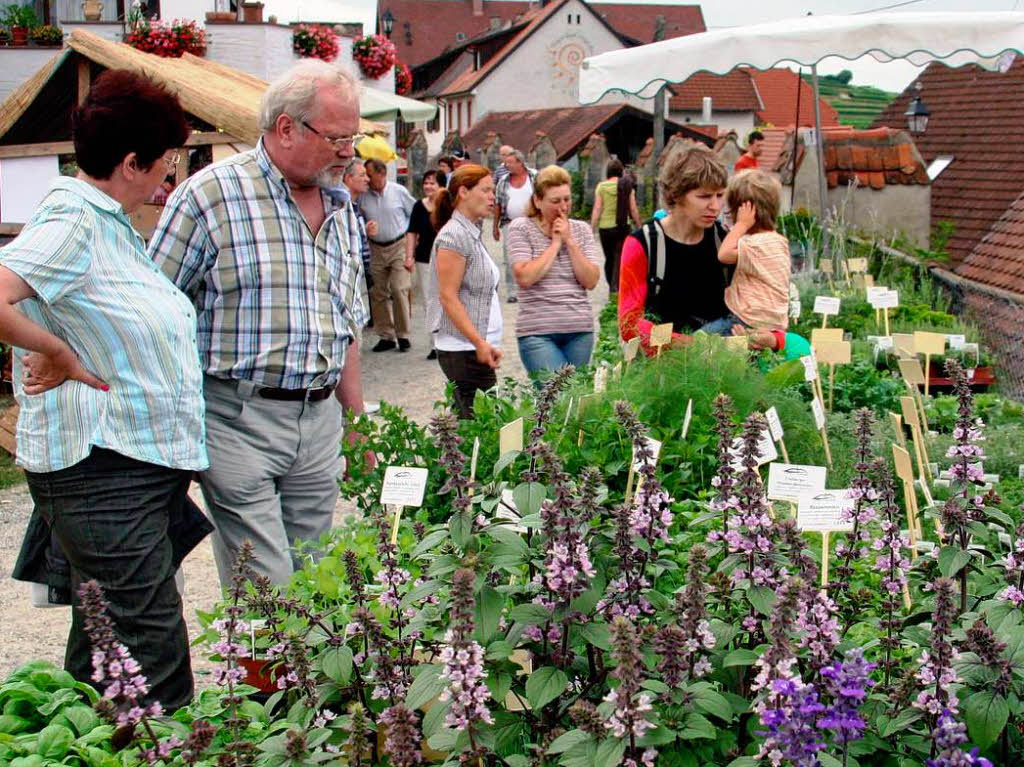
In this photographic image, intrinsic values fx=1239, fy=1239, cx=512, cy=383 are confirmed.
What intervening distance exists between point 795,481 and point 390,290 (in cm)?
904

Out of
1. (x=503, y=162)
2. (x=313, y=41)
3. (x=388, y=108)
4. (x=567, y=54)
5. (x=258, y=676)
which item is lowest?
(x=258, y=676)

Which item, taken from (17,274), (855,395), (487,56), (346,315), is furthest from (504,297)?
(487,56)

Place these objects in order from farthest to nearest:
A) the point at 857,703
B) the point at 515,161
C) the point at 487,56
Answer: the point at 487,56
the point at 515,161
the point at 857,703

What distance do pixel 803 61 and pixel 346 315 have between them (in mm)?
8037

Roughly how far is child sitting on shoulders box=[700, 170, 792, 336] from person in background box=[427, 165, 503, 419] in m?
1.14

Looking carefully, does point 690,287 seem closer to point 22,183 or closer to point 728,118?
point 22,183

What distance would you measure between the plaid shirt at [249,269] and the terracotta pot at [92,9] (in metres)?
14.2

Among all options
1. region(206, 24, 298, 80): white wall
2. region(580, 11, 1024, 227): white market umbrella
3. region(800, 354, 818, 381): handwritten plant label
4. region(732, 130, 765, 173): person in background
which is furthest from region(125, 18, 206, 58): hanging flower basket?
region(800, 354, 818, 381): handwritten plant label

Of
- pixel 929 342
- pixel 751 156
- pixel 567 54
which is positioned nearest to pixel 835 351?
pixel 929 342

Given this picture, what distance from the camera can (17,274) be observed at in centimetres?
268

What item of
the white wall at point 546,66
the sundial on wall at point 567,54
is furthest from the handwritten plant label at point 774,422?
the sundial on wall at point 567,54

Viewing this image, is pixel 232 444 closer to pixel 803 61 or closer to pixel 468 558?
pixel 468 558

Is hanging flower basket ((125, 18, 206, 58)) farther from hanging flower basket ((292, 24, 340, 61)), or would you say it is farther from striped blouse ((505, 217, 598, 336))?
striped blouse ((505, 217, 598, 336))

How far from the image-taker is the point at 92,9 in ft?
53.3
